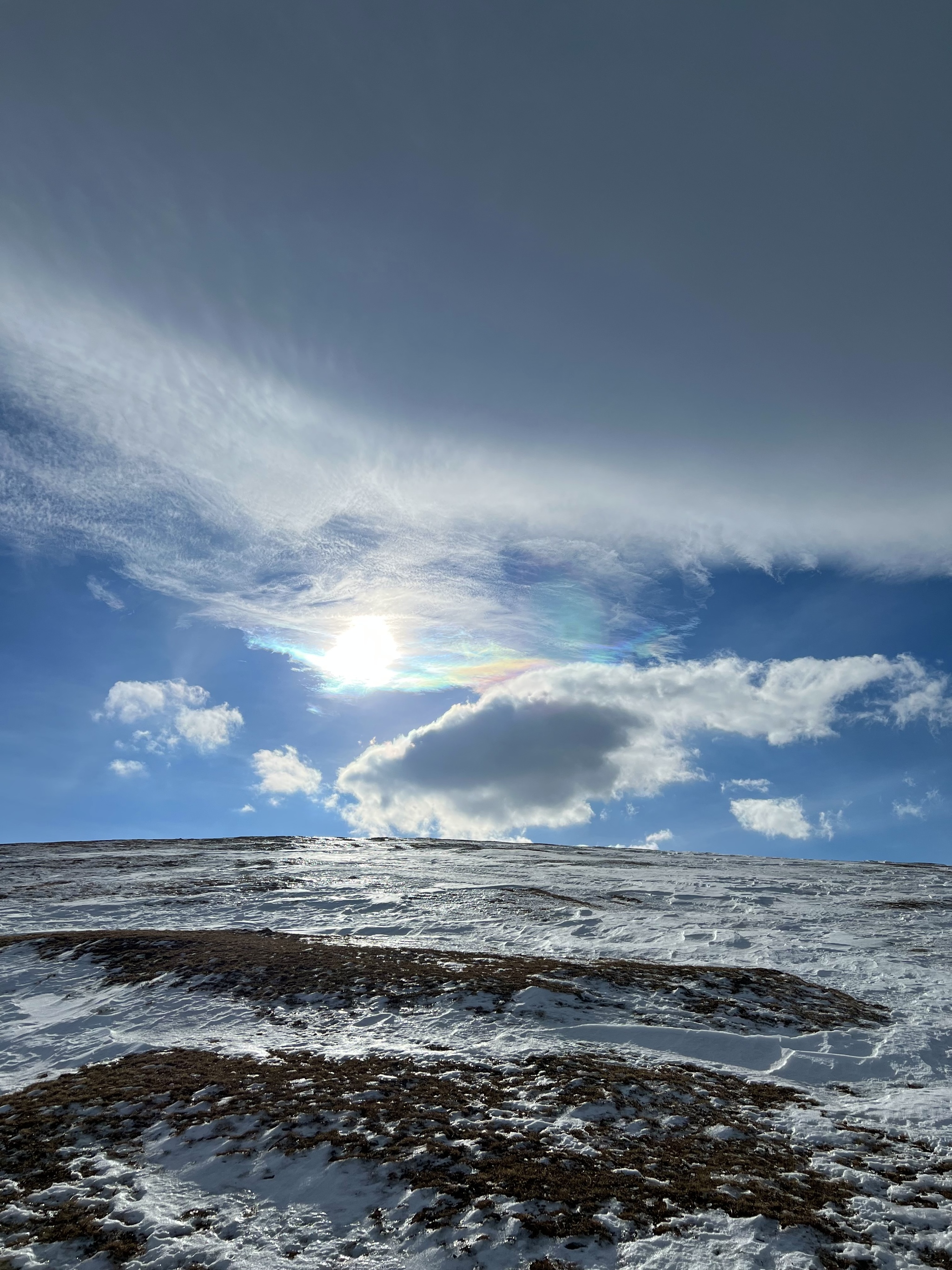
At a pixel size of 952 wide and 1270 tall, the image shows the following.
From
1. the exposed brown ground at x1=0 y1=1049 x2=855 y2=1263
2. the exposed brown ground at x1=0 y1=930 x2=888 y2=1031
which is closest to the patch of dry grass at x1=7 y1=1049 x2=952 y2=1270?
the exposed brown ground at x1=0 y1=1049 x2=855 y2=1263

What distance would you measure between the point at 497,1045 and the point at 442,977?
4.36 meters

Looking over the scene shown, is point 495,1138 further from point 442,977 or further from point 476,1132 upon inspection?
point 442,977

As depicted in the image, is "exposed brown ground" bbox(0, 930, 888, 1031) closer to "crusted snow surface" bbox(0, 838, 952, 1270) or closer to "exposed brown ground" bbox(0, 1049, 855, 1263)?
"crusted snow surface" bbox(0, 838, 952, 1270)

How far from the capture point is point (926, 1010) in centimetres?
1681

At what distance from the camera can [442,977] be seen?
17.7 metres

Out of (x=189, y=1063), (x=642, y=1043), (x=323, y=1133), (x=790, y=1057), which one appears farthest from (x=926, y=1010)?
(x=189, y=1063)

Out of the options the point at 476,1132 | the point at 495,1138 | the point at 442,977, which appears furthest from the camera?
the point at 442,977

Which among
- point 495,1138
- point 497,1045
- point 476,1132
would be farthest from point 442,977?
point 495,1138

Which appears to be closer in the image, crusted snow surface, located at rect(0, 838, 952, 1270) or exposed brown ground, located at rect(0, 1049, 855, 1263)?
crusted snow surface, located at rect(0, 838, 952, 1270)

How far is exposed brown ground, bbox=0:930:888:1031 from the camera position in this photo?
1642 centimetres

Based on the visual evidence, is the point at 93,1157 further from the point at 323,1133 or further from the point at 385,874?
the point at 385,874

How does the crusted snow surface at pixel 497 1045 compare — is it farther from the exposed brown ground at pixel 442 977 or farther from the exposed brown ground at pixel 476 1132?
the exposed brown ground at pixel 442 977

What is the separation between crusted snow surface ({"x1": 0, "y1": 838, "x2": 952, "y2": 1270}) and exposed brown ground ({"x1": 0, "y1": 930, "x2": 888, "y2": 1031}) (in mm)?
282

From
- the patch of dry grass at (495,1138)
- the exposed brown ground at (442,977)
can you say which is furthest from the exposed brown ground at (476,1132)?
the exposed brown ground at (442,977)
